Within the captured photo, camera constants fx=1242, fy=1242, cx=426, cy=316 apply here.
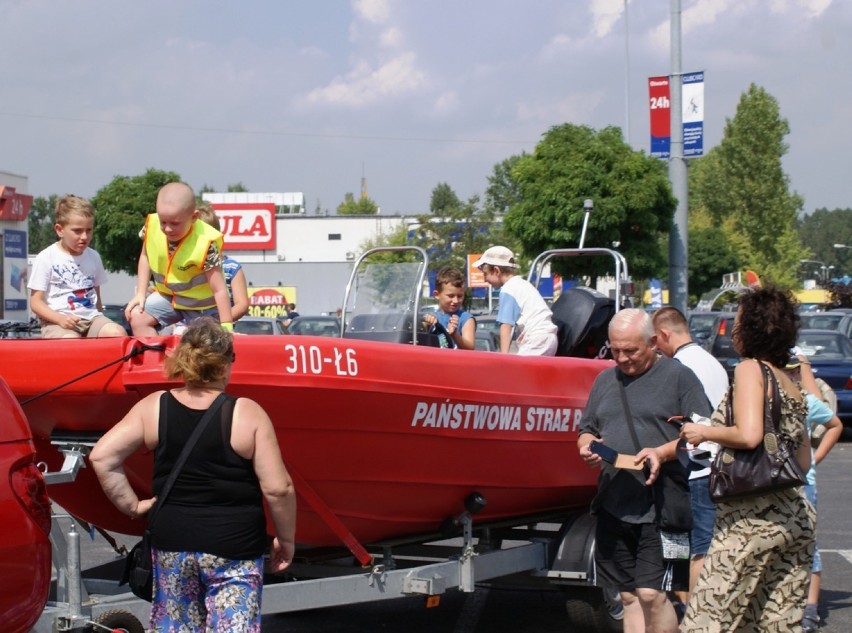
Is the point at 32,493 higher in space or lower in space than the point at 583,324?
lower

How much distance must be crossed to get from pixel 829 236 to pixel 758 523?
618ft

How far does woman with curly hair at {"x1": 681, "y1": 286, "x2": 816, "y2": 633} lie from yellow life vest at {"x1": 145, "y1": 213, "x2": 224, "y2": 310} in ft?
8.06

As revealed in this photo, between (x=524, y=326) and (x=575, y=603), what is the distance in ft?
5.47

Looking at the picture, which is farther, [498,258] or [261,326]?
[261,326]

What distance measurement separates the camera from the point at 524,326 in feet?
24.6

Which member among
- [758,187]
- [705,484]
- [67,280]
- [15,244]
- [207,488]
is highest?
[758,187]

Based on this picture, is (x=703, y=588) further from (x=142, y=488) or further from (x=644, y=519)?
(x=142, y=488)

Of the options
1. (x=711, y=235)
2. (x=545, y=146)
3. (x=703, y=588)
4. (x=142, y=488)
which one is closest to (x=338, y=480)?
(x=142, y=488)

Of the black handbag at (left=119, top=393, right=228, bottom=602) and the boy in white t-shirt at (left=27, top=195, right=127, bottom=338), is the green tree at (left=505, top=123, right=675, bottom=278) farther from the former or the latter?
the black handbag at (left=119, top=393, right=228, bottom=602)

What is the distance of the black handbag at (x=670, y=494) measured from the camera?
5379 mm

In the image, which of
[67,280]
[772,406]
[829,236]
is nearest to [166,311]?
[67,280]

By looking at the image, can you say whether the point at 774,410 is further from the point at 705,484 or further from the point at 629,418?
the point at 705,484

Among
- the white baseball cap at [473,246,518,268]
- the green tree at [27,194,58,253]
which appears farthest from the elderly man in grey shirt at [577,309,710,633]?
the green tree at [27,194,58,253]

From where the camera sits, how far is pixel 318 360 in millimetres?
5332
